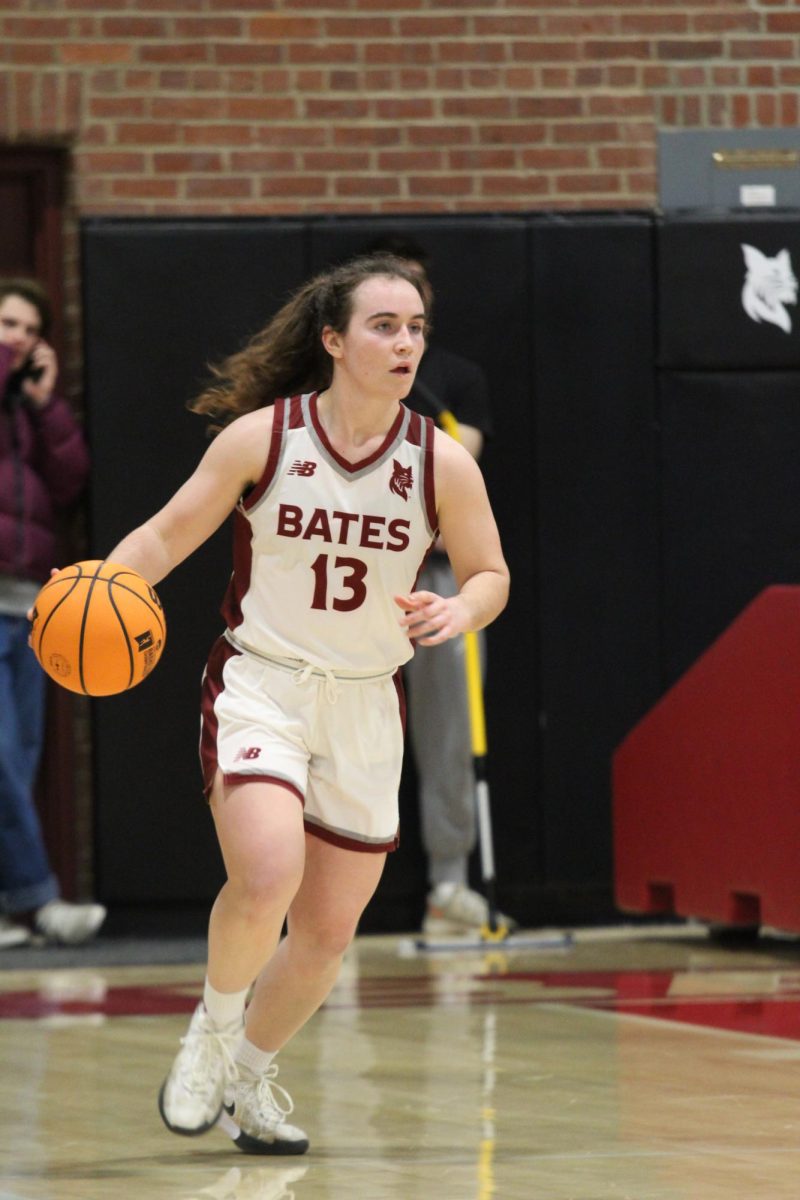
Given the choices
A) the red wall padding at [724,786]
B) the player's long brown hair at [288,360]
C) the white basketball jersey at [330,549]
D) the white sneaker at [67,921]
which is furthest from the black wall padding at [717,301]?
the white basketball jersey at [330,549]

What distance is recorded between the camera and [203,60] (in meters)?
9.46

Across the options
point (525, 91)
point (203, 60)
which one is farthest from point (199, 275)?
point (525, 91)

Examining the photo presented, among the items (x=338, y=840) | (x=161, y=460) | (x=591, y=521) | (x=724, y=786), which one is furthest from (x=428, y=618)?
(x=591, y=521)

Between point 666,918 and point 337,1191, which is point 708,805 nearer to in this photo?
point 666,918

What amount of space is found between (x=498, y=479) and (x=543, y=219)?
1080 mm

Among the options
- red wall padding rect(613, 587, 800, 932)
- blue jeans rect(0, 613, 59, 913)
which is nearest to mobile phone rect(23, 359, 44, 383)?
blue jeans rect(0, 613, 59, 913)

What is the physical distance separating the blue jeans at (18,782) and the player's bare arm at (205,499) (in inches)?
155

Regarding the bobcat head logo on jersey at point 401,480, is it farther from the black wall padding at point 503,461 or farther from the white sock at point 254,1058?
the black wall padding at point 503,461

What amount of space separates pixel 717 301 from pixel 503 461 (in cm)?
111

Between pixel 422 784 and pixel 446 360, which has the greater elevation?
pixel 446 360

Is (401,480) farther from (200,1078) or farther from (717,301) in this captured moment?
(717,301)

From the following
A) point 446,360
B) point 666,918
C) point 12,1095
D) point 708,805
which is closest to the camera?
Answer: point 12,1095

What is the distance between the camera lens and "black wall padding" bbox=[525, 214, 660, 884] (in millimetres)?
9461

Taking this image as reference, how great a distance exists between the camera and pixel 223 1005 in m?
4.57
